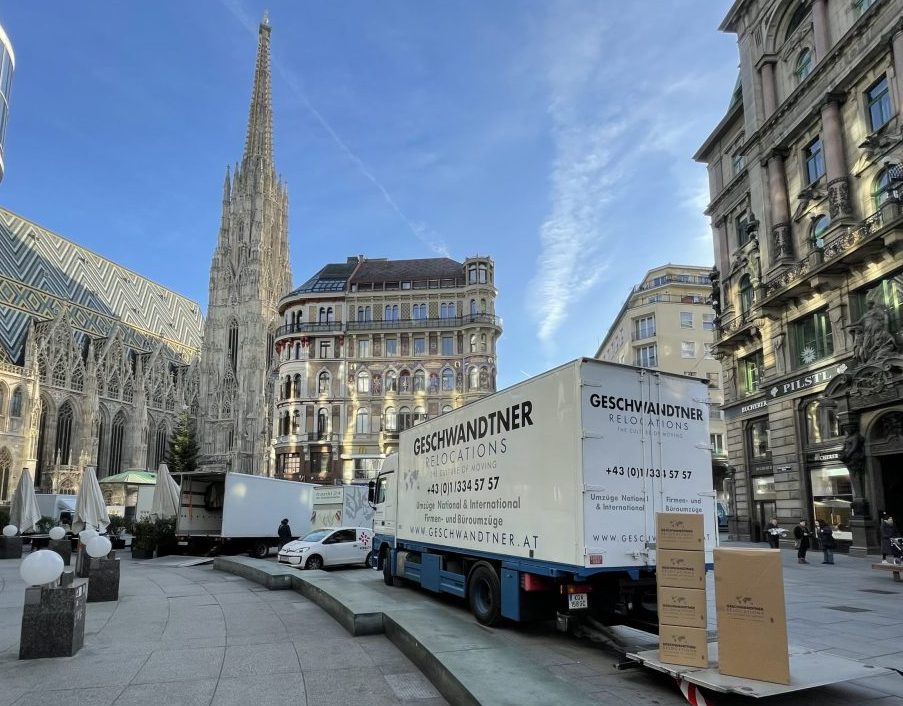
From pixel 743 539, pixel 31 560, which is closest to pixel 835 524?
pixel 743 539

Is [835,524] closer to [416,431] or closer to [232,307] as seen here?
[416,431]

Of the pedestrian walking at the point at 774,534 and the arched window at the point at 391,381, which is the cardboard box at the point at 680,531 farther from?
the arched window at the point at 391,381

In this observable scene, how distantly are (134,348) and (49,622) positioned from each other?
98464mm

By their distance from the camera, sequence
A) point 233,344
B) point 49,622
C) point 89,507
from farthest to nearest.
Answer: point 233,344
point 89,507
point 49,622

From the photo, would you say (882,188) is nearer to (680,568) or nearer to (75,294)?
(680,568)

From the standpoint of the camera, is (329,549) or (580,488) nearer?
(580,488)

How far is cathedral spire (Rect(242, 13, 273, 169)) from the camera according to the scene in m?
109

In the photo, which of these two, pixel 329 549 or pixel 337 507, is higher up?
pixel 337 507

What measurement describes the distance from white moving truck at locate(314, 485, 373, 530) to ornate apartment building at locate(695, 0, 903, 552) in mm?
18124

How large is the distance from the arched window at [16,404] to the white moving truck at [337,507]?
57.7 m

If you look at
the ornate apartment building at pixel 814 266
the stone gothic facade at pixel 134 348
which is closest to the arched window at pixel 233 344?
the stone gothic facade at pixel 134 348

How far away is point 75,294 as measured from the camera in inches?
3752

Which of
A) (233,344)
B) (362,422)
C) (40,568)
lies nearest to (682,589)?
(40,568)

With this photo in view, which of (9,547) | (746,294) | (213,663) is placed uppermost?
(746,294)
